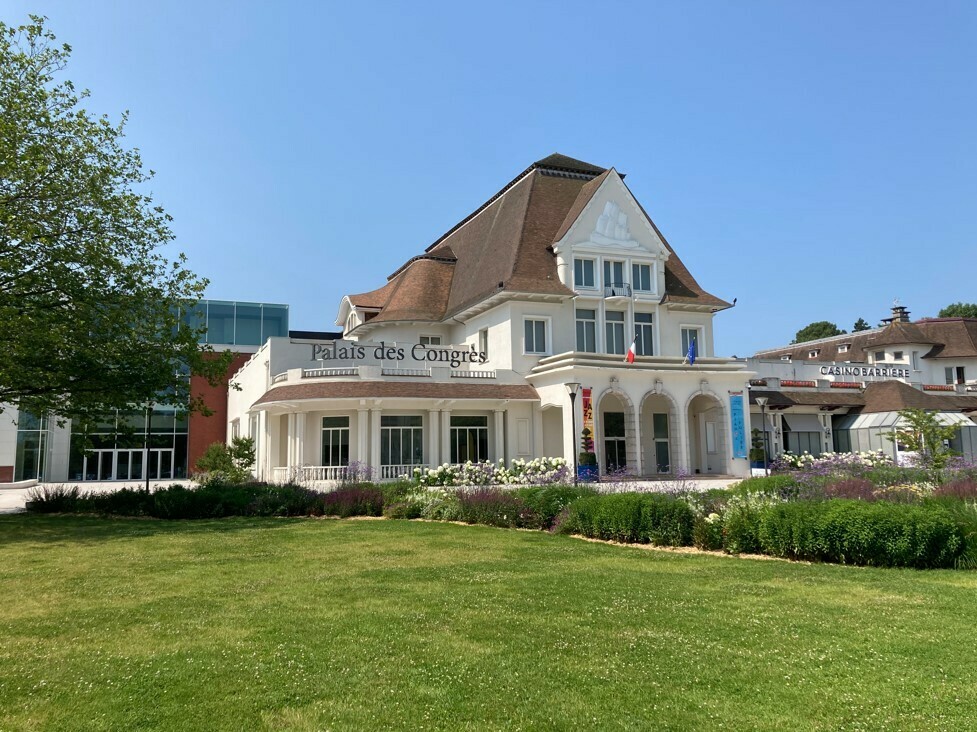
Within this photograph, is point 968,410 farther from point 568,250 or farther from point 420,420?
point 420,420

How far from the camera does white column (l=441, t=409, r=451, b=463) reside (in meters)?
31.9

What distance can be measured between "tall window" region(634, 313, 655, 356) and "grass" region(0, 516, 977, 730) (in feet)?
87.3

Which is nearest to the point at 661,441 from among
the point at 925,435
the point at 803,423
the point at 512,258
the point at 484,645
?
the point at 803,423

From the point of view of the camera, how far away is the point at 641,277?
38375mm

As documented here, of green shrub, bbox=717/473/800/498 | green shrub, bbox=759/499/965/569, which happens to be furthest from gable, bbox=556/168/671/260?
green shrub, bbox=759/499/965/569

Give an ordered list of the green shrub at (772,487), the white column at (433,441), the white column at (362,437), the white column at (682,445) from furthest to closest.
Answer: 1. the white column at (682,445)
2. the white column at (433,441)
3. the white column at (362,437)
4. the green shrub at (772,487)

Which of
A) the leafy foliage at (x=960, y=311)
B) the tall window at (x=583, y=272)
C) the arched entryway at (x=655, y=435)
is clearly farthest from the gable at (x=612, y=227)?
the leafy foliage at (x=960, y=311)

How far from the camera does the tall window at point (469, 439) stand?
33031 mm

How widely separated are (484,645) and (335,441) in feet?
84.6

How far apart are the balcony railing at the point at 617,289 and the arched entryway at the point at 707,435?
6.58m

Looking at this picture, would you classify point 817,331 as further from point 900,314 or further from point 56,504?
point 56,504

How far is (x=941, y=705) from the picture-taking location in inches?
206

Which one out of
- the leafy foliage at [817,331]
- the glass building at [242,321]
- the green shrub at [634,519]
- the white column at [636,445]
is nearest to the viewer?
the green shrub at [634,519]

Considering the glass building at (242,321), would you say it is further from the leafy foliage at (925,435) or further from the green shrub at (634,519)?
the green shrub at (634,519)
